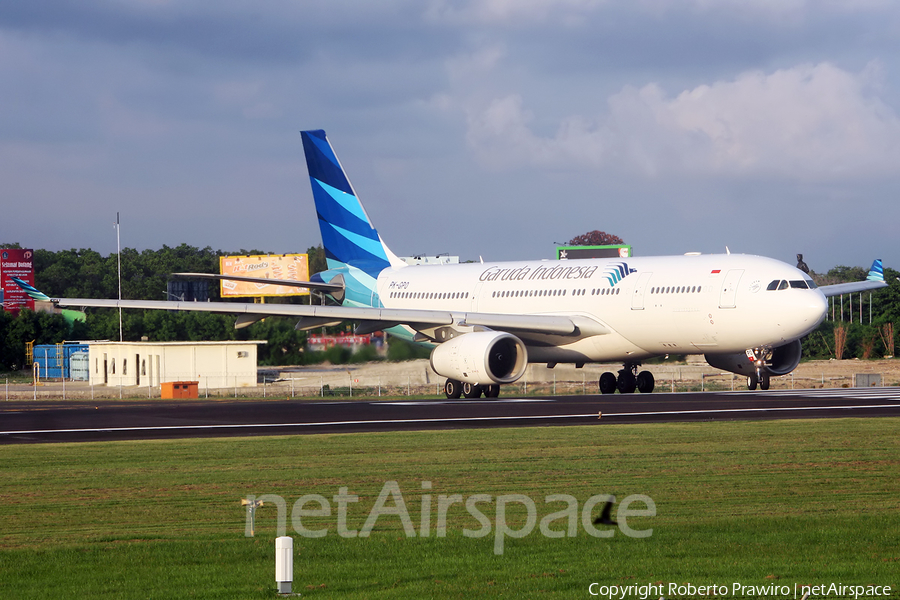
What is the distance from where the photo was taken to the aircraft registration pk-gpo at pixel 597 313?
31.0m

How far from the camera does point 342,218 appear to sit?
4453 cm

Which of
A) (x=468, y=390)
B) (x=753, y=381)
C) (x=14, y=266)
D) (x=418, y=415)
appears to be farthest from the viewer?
(x=14, y=266)

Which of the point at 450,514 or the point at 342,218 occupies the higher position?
the point at 342,218

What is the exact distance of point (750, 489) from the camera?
12930 mm

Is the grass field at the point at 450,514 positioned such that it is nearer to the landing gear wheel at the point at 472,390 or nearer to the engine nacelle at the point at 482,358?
the engine nacelle at the point at 482,358

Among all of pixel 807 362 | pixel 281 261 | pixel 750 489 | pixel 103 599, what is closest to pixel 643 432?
pixel 750 489

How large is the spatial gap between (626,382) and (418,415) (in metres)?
14.0

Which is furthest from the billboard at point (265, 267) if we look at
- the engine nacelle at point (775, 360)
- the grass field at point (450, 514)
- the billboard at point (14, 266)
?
the grass field at point (450, 514)

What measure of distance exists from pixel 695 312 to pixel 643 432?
13.0 m

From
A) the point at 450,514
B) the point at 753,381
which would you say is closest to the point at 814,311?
the point at 753,381

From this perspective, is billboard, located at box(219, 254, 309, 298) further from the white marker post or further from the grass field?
the white marker post

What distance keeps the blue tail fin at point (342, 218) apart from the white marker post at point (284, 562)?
36466mm

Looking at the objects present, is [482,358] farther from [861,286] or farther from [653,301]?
[861,286]

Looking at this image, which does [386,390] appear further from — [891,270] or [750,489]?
[891,270]
